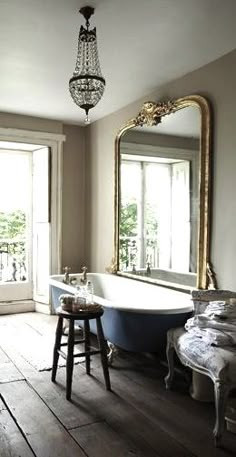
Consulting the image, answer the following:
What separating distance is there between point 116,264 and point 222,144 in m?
2.10

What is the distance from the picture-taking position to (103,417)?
8.34 ft

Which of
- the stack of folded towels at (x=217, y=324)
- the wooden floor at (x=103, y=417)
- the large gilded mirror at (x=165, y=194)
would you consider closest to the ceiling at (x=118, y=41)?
the large gilded mirror at (x=165, y=194)

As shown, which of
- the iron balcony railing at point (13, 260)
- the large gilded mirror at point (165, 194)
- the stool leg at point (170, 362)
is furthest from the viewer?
the iron balcony railing at point (13, 260)

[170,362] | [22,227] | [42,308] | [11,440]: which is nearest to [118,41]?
[170,362]

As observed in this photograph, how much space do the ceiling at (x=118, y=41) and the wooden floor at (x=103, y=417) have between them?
101 inches

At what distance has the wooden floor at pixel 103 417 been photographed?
7.23ft

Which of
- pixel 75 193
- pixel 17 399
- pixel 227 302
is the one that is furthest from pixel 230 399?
pixel 75 193

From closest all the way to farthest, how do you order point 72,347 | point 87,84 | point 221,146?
point 87,84 → point 72,347 → point 221,146

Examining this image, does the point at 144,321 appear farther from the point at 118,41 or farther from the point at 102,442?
the point at 118,41

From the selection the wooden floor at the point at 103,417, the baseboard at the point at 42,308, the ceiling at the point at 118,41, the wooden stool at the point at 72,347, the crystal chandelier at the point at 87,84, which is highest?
the ceiling at the point at 118,41

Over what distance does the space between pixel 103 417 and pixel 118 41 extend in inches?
104

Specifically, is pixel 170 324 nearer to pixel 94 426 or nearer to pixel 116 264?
pixel 94 426

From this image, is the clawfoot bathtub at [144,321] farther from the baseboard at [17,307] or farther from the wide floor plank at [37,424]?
the baseboard at [17,307]

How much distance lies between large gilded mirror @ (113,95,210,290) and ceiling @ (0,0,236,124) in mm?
388
